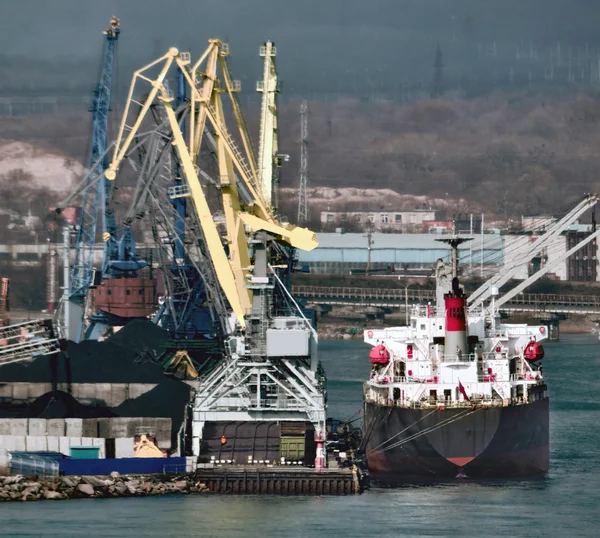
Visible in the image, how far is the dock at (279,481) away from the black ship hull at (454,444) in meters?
3.33

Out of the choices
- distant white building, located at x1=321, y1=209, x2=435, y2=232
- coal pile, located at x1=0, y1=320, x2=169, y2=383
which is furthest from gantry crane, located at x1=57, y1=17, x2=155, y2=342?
distant white building, located at x1=321, y1=209, x2=435, y2=232

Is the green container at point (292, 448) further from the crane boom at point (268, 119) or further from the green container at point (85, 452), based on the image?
the crane boom at point (268, 119)

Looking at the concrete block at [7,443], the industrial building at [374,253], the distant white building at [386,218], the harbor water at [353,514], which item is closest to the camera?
the harbor water at [353,514]

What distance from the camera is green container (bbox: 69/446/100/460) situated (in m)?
53.0

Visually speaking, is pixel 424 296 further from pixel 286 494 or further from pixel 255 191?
pixel 286 494

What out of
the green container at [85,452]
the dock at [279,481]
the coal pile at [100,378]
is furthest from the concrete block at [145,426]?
the dock at [279,481]

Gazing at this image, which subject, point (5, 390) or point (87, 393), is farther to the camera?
point (87, 393)

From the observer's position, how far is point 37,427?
54.2 meters

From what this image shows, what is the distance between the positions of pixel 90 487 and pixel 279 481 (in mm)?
5599

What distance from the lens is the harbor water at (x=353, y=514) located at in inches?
1786

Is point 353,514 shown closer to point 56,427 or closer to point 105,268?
point 56,427

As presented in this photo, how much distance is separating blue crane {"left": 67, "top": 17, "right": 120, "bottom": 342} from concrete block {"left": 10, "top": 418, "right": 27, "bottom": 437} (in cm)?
3930

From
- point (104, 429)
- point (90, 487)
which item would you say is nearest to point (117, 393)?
point (104, 429)

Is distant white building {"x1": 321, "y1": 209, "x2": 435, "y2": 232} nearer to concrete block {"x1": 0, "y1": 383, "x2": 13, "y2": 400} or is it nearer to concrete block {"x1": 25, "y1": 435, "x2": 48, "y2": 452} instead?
concrete block {"x1": 0, "y1": 383, "x2": 13, "y2": 400}
